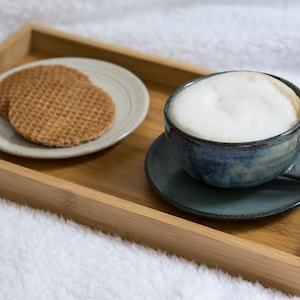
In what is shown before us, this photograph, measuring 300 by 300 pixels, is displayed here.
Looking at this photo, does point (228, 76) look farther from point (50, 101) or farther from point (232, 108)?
point (50, 101)

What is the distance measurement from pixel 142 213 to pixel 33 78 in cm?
27

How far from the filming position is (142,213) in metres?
0.64

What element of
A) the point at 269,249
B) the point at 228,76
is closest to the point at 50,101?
the point at 228,76

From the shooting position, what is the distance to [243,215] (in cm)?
65

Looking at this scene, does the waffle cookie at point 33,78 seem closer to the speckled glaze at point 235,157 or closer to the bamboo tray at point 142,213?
the bamboo tray at point 142,213

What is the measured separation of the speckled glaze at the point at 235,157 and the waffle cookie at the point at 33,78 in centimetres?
21

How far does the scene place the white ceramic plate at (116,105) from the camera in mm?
742

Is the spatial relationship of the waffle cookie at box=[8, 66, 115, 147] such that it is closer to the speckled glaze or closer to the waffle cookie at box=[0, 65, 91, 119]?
the waffle cookie at box=[0, 65, 91, 119]

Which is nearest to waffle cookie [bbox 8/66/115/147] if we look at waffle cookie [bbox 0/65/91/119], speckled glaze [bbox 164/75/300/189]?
waffle cookie [bbox 0/65/91/119]

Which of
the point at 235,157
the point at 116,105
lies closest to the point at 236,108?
the point at 235,157

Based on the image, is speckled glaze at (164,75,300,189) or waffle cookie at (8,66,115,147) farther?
waffle cookie at (8,66,115,147)

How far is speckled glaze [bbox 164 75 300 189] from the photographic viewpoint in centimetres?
62

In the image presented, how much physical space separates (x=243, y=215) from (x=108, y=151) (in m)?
0.19

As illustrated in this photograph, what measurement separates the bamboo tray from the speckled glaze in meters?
0.04
